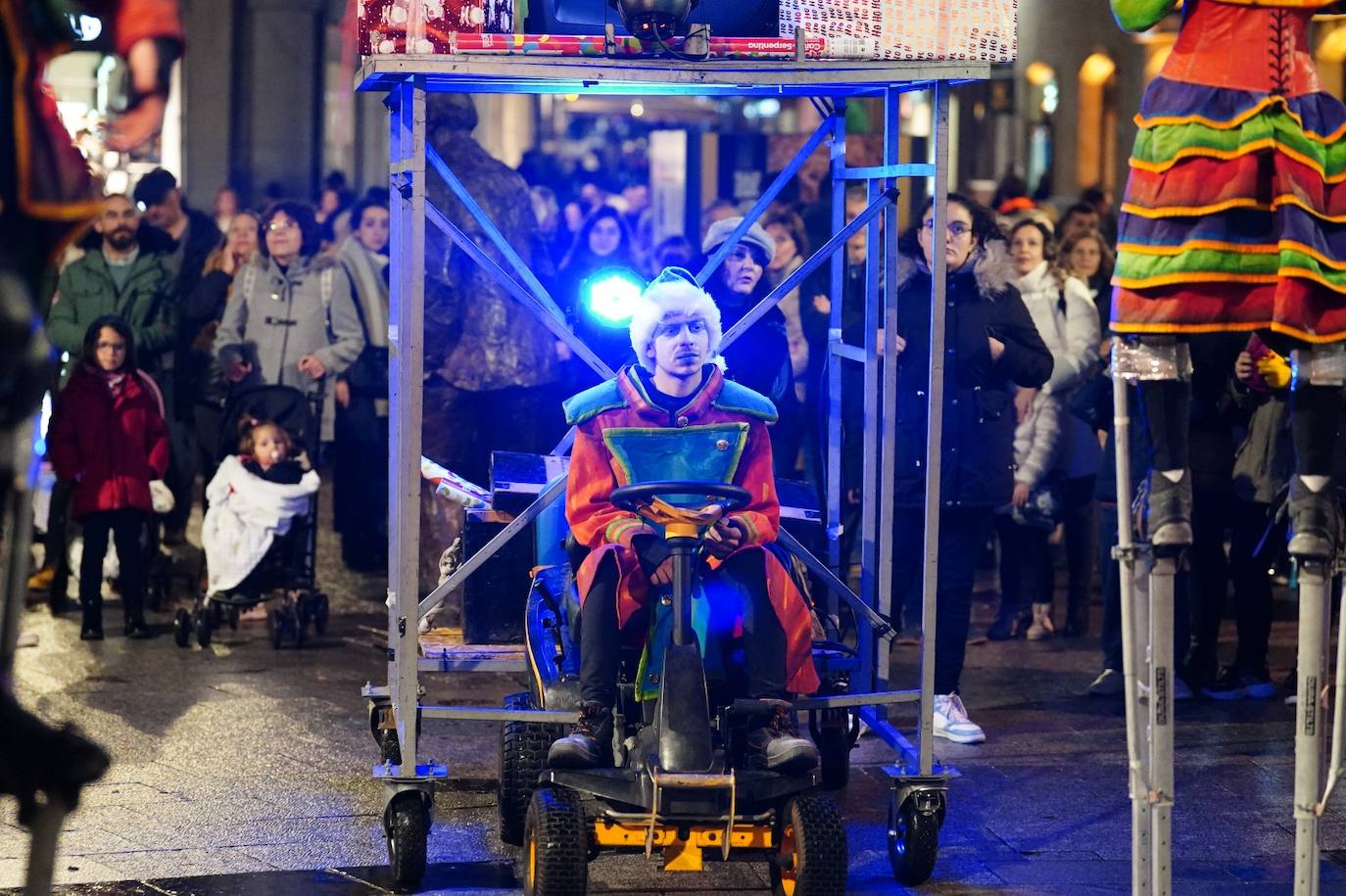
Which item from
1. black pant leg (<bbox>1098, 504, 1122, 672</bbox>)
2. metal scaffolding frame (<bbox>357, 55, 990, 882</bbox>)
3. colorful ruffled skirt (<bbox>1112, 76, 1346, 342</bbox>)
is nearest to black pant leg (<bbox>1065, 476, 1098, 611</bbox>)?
black pant leg (<bbox>1098, 504, 1122, 672</bbox>)

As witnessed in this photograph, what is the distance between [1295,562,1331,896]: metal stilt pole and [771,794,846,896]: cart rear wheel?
125cm

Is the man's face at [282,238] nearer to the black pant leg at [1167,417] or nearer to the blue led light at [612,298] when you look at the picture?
the blue led light at [612,298]

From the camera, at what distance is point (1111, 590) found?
28.6 ft

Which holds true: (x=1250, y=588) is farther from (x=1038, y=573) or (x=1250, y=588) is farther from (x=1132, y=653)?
(x=1132, y=653)

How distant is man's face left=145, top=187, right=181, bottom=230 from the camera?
12.8 m

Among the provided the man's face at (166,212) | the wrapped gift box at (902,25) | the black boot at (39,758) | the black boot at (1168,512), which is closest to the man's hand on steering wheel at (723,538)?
the wrapped gift box at (902,25)

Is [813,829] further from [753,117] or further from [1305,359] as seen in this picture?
[753,117]

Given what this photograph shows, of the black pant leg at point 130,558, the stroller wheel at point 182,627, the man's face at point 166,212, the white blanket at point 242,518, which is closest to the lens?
the stroller wheel at point 182,627

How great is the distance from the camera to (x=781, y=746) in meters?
5.89

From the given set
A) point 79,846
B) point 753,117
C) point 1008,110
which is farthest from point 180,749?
point 753,117

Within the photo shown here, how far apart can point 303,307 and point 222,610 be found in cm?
188

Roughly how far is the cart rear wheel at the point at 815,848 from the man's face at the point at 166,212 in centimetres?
809

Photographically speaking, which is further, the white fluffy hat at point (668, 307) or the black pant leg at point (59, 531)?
the black pant leg at point (59, 531)

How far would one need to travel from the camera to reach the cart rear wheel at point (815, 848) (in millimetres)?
5629
